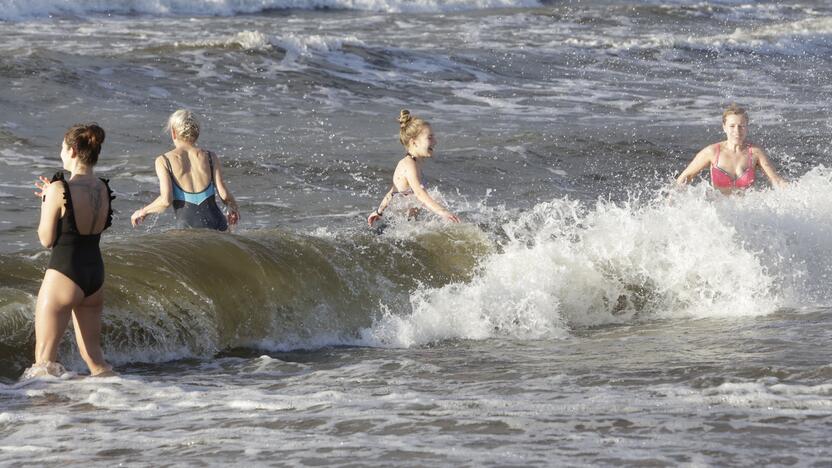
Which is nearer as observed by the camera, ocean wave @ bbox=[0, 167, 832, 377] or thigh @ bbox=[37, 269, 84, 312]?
thigh @ bbox=[37, 269, 84, 312]

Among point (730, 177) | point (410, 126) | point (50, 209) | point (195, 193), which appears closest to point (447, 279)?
point (410, 126)

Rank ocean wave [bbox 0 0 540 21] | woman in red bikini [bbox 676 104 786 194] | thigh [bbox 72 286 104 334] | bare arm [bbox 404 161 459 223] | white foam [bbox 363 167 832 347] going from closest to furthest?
thigh [bbox 72 286 104 334], white foam [bbox 363 167 832 347], bare arm [bbox 404 161 459 223], woman in red bikini [bbox 676 104 786 194], ocean wave [bbox 0 0 540 21]

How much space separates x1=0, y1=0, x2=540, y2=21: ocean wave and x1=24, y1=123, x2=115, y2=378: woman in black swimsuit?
2379 centimetres

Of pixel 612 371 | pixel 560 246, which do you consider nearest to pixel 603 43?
pixel 560 246

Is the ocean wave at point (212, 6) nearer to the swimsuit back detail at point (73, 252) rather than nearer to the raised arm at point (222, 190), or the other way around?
the raised arm at point (222, 190)

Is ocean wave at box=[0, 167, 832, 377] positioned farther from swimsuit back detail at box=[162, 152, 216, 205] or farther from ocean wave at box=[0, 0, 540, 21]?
ocean wave at box=[0, 0, 540, 21]

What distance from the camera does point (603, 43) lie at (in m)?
29.3

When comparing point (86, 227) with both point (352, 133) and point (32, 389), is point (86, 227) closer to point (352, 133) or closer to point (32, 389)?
point (32, 389)

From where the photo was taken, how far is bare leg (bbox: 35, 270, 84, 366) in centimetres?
652

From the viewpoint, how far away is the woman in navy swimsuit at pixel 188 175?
29.3 feet

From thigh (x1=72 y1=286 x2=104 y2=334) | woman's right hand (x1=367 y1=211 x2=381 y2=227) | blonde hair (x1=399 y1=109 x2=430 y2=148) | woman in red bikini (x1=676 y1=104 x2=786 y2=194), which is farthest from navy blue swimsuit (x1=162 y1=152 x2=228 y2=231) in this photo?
woman in red bikini (x1=676 y1=104 x2=786 y2=194)

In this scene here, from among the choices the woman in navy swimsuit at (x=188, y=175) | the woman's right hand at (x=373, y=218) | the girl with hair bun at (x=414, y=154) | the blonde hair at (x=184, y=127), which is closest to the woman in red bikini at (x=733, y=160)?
the girl with hair bun at (x=414, y=154)

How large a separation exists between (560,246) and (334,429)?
15.2ft

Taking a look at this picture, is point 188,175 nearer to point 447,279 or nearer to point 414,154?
point 414,154
